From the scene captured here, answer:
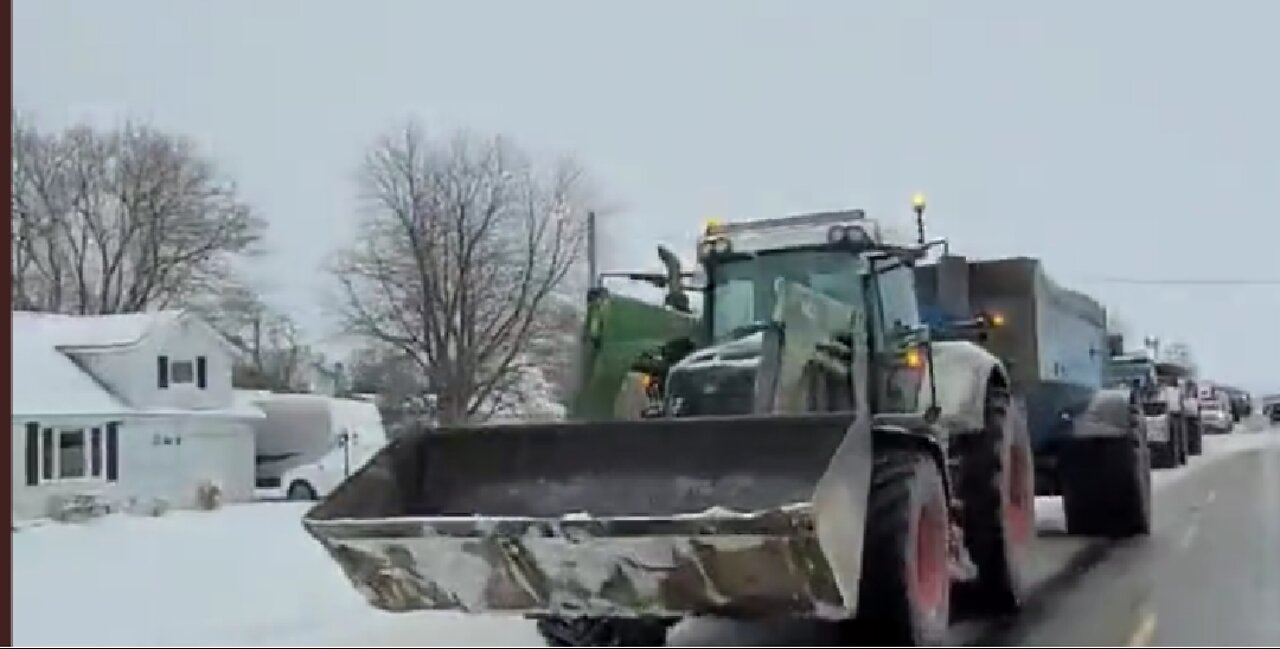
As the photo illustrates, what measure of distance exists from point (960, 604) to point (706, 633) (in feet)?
6.49

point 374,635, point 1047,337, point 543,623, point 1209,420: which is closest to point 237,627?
point 374,635

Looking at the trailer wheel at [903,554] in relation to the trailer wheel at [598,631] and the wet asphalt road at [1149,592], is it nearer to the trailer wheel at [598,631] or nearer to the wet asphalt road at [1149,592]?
the wet asphalt road at [1149,592]

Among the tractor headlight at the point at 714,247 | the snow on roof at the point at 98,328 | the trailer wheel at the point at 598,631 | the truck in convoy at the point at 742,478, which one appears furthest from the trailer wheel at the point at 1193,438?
the trailer wheel at the point at 598,631

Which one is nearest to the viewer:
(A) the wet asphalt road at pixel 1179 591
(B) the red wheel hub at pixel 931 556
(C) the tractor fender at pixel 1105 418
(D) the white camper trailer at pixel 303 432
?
(B) the red wheel hub at pixel 931 556

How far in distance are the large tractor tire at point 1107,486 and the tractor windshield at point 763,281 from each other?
6.71 meters

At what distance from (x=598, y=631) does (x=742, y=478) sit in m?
1.78

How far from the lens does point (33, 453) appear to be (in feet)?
102

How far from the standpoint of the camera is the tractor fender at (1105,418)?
15.8 m

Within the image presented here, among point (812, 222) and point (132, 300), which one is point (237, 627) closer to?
point (812, 222)

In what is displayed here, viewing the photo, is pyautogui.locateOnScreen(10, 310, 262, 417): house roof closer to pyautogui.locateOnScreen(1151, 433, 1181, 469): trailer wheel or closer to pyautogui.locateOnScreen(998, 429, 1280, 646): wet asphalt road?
pyautogui.locateOnScreen(1151, 433, 1181, 469): trailer wheel

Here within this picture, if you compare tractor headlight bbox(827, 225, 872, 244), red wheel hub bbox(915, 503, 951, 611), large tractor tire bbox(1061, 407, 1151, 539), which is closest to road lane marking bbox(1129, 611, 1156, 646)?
red wheel hub bbox(915, 503, 951, 611)

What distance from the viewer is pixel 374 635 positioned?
10.1 m

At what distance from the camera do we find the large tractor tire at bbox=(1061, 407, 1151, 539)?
16234 millimetres

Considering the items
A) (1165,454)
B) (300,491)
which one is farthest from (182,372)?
(1165,454)
